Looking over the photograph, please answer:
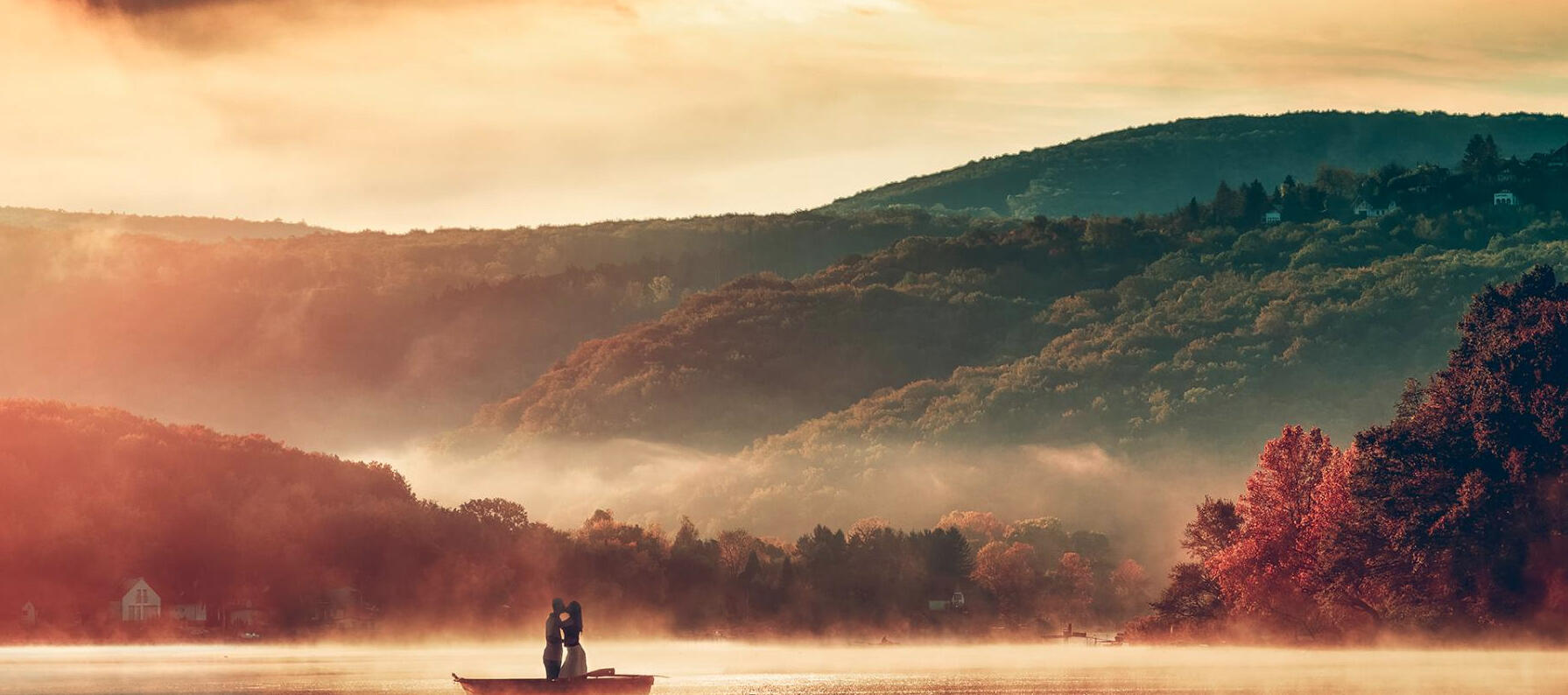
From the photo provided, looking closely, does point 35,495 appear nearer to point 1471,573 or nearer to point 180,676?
point 180,676

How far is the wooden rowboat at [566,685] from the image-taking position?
7650cm

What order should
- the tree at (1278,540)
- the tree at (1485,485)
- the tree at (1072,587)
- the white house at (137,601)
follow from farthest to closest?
the tree at (1072,587), the white house at (137,601), the tree at (1278,540), the tree at (1485,485)

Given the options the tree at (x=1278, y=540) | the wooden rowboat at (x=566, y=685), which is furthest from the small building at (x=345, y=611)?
the wooden rowboat at (x=566, y=685)

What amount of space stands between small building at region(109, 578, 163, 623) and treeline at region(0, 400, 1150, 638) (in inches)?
19.7

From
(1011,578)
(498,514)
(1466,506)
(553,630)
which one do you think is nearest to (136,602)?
(498,514)

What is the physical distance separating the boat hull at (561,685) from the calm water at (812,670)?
9.45 meters

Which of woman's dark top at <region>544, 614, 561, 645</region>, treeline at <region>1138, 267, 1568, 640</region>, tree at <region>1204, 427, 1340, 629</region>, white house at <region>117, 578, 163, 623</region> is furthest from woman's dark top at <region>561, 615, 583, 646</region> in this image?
white house at <region>117, 578, 163, 623</region>

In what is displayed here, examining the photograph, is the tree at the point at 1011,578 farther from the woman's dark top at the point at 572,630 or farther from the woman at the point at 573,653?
the woman's dark top at the point at 572,630

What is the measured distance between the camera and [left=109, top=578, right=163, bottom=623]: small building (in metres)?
134

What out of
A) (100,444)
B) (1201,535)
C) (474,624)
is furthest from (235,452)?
(1201,535)

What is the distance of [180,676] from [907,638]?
67781 mm

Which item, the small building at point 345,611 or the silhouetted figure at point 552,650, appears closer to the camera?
the silhouetted figure at point 552,650

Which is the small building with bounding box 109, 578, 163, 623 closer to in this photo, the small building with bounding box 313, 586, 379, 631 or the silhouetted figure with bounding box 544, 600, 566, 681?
the small building with bounding box 313, 586, 379, 631

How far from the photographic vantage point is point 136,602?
5315 inches
